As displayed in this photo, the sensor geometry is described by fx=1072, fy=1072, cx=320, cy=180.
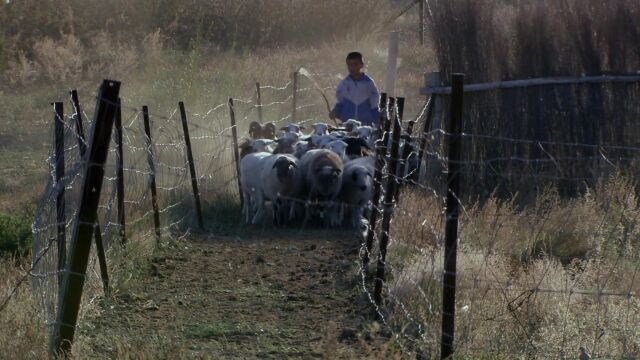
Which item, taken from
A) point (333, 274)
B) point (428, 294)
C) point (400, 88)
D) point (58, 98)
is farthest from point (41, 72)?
point (428, 294)

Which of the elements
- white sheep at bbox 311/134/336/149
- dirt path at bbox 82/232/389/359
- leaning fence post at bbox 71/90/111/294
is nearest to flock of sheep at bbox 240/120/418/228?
white sheep at bbox 311/134/336/149

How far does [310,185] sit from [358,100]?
3268 millimetres

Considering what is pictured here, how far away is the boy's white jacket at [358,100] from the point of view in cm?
1471

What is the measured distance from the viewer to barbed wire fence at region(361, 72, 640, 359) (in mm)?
6543

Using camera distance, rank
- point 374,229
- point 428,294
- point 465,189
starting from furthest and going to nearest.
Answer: point 465,189
point 374,229
point 428,294

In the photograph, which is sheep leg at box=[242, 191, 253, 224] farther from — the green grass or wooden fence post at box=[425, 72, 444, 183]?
the green grass

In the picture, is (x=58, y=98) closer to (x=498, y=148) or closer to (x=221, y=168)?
A: (x=221, y=168)

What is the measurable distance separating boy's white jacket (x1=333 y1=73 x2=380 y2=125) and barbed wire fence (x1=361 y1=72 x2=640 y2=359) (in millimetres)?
1904

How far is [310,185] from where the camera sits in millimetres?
11938

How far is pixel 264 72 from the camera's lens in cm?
2484

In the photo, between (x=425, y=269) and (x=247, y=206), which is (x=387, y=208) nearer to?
(x=425, y=269)

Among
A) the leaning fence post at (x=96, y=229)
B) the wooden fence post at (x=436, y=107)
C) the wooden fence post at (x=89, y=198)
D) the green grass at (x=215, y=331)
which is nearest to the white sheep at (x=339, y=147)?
the wooden fence post at (x=436, y=107)

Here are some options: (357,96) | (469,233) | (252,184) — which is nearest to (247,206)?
(252,184)

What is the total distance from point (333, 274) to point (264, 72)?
1606 centimetres
